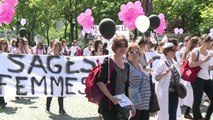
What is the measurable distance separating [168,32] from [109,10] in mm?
10468

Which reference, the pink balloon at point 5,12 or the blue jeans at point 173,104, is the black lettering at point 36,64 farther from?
the blue jeans at point 173,104

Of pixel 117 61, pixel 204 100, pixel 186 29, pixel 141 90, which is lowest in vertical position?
pixel 204 100

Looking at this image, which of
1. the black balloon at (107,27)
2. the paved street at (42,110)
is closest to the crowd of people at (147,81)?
the paved street at (42,110)

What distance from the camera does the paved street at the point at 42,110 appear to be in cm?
969

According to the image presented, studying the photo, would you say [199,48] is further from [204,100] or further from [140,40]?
[204,100]

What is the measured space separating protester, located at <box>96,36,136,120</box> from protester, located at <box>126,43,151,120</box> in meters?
0.50

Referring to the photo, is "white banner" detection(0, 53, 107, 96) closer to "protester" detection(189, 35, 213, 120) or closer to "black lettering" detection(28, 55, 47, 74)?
"black lettering" detection(28, 55, 47, 74)

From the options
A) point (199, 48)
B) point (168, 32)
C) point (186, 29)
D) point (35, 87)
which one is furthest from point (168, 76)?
→ point (168, 32)

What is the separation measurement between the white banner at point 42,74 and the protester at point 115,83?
4517mm

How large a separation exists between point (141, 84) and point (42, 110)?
4998 mm

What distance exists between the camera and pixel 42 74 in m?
10.0

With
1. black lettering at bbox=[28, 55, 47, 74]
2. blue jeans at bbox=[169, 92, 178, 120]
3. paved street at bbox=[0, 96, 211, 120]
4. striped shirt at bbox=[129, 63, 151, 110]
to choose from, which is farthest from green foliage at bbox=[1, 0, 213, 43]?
striped shirt at bbox=[129, 63, 151, 110]

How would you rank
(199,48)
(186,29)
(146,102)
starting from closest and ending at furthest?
1. (146,102)
2. (199,48)
3. (186,29)

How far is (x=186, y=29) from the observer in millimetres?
45375
